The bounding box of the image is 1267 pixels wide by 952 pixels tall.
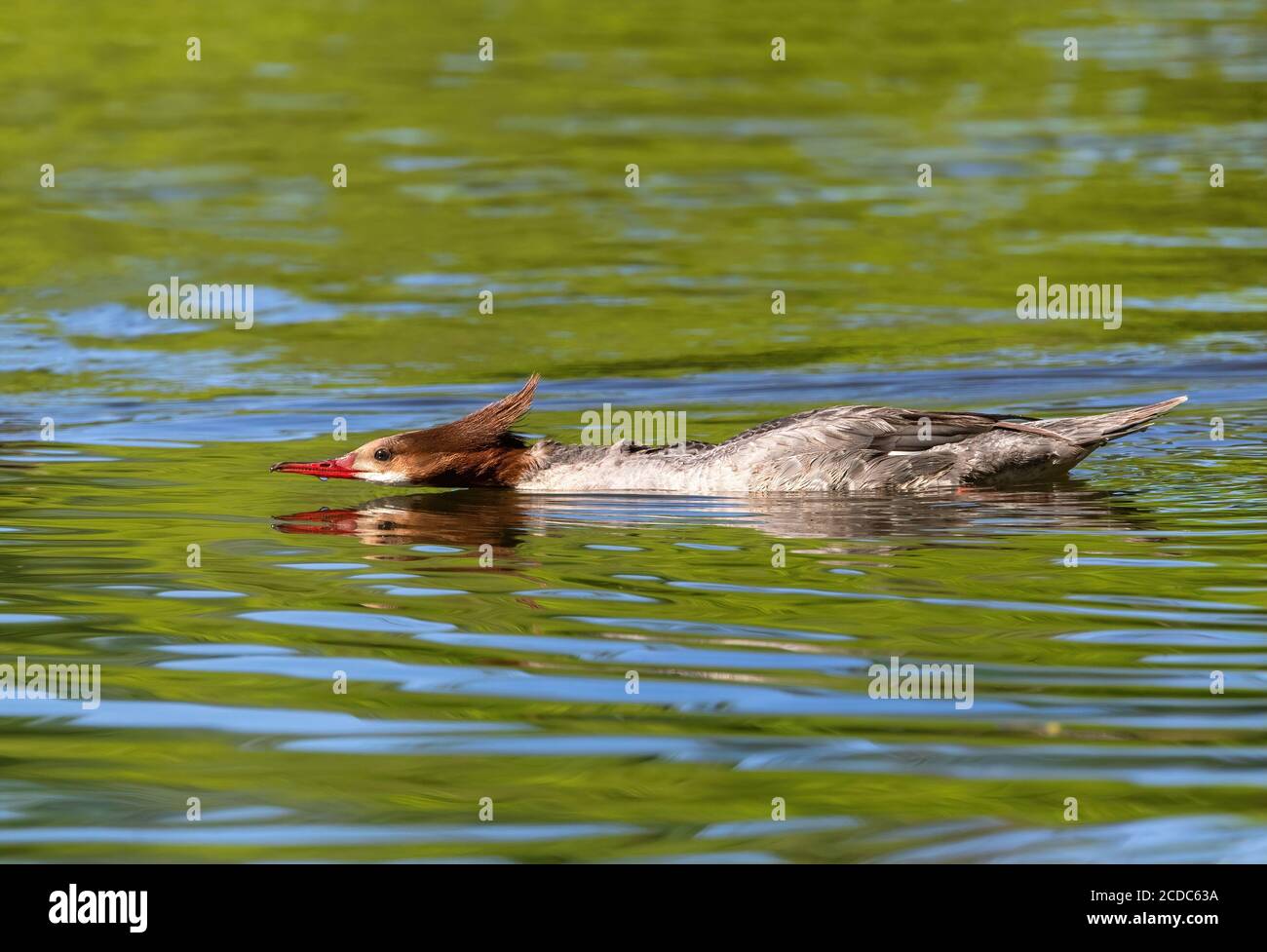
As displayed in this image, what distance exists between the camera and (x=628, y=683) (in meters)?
8.06

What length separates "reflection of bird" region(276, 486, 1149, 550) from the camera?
437 inches

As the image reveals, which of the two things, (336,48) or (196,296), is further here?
(336,48)

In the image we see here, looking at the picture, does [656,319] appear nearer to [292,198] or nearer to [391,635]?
[292,198]

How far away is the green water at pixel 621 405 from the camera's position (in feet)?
23.0

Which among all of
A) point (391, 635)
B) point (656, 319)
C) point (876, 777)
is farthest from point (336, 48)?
point (876, 777)

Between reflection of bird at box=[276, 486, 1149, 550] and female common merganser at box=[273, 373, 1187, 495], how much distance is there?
0.47 feet

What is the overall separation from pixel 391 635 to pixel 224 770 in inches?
72.2

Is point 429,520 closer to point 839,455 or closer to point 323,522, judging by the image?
point 323,522

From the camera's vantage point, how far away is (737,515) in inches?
457

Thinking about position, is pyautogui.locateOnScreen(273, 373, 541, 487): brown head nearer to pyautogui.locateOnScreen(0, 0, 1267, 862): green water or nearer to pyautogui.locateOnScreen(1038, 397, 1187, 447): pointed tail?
pyautogui.locateOnScreen(0, 0, 1267, 862): green water

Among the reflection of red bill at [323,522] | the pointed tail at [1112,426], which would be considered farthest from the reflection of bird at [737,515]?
the pointed tail at [1112,426]

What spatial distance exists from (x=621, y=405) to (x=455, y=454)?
2.78 metres

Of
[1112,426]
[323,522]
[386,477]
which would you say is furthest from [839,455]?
[323,522]

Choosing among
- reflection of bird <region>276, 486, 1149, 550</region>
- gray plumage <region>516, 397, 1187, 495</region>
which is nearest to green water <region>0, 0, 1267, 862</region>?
reflection of bird <region>276, 486, 1149, 550</region>
